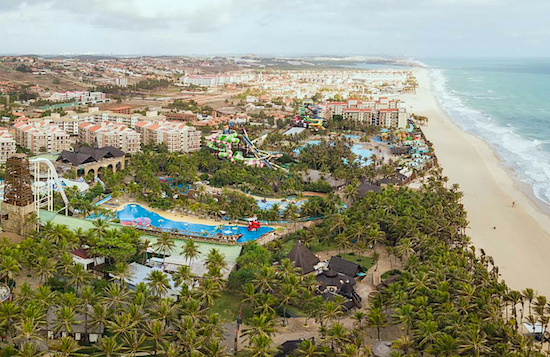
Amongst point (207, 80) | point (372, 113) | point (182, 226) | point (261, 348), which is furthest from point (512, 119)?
point (207, 80)

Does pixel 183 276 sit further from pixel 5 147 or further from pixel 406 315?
pixel 5 147

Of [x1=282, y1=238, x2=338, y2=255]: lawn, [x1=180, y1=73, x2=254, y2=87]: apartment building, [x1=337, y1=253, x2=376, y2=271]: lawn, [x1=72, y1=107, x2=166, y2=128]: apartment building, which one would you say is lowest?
[x1=337, y1=253, x2=376, y2=271]: lawn

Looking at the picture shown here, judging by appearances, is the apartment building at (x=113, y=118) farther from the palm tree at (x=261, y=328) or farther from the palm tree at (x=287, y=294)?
the palm tree at (x=261, y=328)

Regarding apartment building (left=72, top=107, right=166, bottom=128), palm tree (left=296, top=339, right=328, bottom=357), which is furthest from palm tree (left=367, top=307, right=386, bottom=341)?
apartment building (left=72, top=107, right=166, bottom=128)

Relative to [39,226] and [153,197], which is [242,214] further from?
[39,226]

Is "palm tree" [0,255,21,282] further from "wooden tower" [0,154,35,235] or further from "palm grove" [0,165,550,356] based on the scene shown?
"wooden tower" [0,154,35,235]

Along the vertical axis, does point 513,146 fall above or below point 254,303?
above
